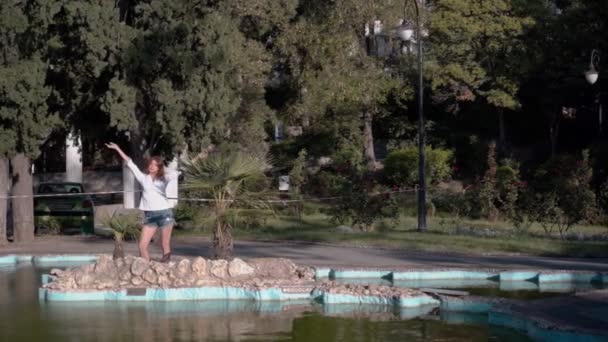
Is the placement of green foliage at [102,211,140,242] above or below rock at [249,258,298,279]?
above

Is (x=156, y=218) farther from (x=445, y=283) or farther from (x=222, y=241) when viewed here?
(x=445, y=283)

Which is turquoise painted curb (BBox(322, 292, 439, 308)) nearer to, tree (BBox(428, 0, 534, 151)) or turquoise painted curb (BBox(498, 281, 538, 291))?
turquoise painted curb (BBox(498, 281, 538, 291))

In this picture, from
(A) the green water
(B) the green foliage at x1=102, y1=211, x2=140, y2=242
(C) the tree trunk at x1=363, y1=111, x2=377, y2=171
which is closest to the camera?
(A) the green water

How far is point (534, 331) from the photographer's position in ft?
39.1

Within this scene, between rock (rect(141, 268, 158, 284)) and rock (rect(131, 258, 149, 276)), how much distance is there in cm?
5

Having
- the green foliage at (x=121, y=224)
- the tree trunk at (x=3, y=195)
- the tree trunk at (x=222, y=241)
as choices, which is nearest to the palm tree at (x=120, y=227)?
the green foliage at (x=121, y=224)

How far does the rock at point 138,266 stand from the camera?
15266 millimetres

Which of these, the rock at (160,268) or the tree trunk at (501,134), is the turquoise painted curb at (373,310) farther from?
the tree trunk at (501,134)

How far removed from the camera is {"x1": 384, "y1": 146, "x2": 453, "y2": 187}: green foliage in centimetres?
4013

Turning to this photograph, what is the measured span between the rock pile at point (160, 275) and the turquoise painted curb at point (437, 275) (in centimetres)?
222

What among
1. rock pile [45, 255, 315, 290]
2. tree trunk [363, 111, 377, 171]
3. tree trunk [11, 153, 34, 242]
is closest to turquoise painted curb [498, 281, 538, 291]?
rock pile [45, 255, 315, 290]

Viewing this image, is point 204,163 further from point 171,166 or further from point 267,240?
point 171,166

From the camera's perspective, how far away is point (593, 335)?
10852 mm

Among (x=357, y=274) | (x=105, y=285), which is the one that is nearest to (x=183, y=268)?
(x=105, y=285)
